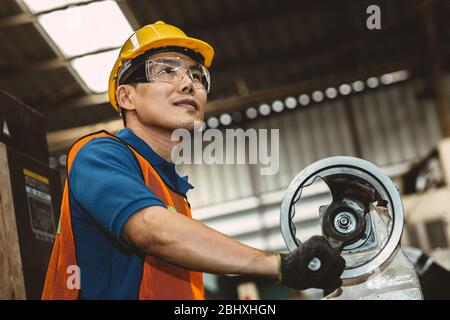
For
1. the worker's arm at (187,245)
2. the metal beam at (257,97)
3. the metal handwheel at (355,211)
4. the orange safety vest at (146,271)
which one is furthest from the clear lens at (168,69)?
the metal beam at (257,97)

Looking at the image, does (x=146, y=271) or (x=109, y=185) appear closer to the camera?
(x=109, y=185)

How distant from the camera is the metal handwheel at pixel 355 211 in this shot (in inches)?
75.9

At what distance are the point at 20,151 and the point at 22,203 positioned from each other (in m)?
0.30

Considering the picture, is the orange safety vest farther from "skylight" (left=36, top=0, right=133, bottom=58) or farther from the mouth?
"skylight" (left=36, top=0, right=133, bottom=58)

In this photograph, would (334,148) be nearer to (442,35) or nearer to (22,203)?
(442,35)

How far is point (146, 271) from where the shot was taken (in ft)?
5.66

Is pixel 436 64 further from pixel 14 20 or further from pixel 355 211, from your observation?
pixel 355 211

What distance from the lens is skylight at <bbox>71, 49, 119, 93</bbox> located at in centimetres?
623

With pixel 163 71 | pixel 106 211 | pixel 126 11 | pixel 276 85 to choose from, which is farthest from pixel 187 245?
pixel 276 85

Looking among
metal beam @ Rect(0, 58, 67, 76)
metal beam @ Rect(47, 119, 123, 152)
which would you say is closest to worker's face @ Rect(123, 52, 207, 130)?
metal beam @ Rect(0, 58, 67, 76)

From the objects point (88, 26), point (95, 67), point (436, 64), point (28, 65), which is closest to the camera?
point (88, 26)

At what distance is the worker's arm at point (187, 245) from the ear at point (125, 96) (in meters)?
0.74

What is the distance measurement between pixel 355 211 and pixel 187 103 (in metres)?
0.68

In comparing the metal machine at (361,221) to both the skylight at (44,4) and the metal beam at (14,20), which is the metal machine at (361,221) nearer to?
the skylight at (44,4)
